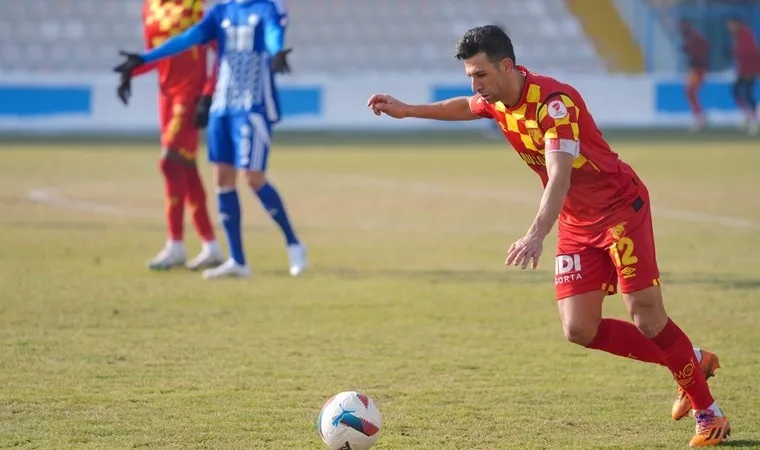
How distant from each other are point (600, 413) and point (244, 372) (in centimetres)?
184

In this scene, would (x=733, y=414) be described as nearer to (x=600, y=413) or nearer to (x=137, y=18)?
(x=600, y=413)

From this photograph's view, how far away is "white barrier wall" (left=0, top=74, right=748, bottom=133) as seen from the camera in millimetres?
25875

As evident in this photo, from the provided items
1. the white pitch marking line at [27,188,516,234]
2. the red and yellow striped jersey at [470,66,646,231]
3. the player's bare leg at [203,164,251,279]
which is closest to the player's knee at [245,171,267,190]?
the player's bare leg at [203,164,251,279]

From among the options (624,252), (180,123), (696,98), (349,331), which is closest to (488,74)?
(624,252)

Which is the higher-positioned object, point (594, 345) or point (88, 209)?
point (594, 345)

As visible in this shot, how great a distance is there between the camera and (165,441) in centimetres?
511

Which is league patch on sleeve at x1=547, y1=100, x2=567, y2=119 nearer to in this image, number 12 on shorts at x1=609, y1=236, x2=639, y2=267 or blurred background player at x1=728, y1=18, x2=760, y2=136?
number 12 on shorts at x1=609, y1=236, x2=639, y2=267

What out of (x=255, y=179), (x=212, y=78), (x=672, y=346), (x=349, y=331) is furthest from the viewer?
(x=212, y=78)

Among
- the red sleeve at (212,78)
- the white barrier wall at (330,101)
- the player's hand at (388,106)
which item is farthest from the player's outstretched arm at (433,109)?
the white barrier wall at (330,101)

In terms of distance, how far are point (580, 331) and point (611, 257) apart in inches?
13.5

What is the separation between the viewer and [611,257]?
5.36m

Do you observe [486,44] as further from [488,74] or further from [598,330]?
[598,330]

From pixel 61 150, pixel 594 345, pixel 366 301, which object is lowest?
pixel 61 150

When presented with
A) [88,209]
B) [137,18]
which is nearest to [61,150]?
[88,209]
